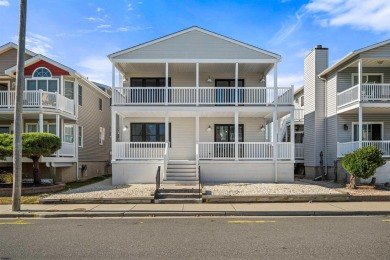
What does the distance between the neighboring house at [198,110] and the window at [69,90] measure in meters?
3.31

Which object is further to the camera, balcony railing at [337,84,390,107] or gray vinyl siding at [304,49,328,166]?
gray vinyl siding at [304,49,328,166]

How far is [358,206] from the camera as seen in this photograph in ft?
38.7

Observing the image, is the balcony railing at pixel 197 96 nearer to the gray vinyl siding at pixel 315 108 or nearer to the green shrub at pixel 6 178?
the gray vinyl siding at pixel 315 108

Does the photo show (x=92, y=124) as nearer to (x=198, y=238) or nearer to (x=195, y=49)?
(x=195, y=49)

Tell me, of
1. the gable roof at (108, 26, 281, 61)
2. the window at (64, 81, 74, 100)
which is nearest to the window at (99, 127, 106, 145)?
the window at (64, 81, 74, 100)

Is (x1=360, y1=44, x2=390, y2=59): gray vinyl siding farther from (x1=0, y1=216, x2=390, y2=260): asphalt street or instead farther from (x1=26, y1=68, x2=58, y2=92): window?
(x1=26, y1=68, x2=58, y2=92): window

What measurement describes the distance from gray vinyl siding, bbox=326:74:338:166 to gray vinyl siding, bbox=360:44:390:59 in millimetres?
2815

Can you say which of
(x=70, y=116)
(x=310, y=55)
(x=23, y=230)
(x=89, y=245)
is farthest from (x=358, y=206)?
(x=70, y=116)

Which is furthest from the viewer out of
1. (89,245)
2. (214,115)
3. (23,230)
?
(214,115)

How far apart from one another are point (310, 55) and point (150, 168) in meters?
14.3

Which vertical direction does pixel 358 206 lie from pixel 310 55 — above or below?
below

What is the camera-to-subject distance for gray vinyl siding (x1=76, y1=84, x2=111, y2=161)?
23.4 metres

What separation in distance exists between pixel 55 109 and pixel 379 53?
1852cm

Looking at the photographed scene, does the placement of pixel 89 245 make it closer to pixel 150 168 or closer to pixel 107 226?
pixel 107 226
